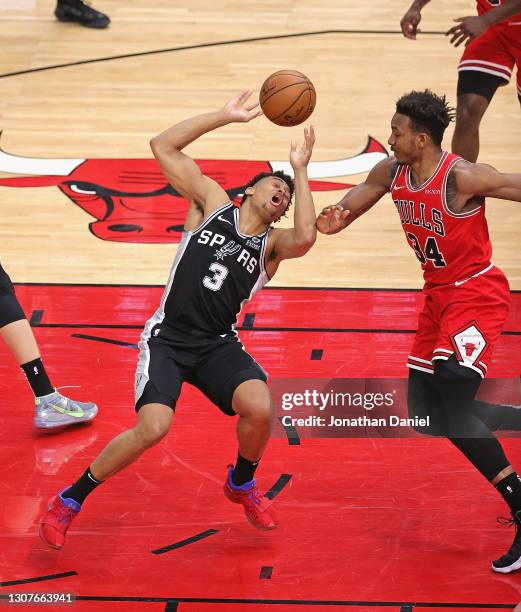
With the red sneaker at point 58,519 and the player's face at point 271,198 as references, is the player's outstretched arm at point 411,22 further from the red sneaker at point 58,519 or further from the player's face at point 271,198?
the red sneaker at point 58,519

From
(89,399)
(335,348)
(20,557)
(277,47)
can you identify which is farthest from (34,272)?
(277,47)

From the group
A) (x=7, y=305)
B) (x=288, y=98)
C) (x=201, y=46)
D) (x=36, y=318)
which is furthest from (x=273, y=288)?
(x=201, y=46)

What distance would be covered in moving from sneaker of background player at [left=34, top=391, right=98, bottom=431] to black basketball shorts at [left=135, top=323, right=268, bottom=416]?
3.07 feet

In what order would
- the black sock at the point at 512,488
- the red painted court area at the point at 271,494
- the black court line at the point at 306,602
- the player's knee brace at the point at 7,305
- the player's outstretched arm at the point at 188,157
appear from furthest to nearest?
1. the player's knee brace at the point at 7,305
2. the player's outstretched arm at the point at 188,157
3. the black sock at the point at 512,488
4. the red painted court area at the point at 271,494
5. the black court line at the point at 306,602

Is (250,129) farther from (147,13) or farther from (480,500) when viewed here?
(480,500)

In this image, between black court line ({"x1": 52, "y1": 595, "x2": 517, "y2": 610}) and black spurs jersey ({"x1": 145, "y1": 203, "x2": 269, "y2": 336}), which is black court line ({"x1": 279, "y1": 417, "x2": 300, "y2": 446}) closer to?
black spurs jersey ({"x1": 145, "y1": 203, "x2": 269, "y2": 336})

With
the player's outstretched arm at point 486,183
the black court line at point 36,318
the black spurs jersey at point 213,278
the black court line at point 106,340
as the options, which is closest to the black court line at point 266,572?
the black spurs jersey at point 213,278

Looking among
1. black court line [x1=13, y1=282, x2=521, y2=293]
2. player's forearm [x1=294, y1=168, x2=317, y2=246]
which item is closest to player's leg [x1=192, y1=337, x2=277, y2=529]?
player's forearm [x1=294, y1=168, x2=317, y2=246]

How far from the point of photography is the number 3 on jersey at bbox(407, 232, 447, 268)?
18.5 ft

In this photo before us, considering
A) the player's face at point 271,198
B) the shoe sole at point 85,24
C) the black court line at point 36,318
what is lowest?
the black court line at point 36,318

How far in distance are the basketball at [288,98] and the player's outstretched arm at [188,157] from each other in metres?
0.14

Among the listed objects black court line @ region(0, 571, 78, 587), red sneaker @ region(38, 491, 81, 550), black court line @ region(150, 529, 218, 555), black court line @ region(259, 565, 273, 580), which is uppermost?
red sneaker @ region(38, 491, 81, 550)

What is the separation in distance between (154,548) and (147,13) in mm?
8132

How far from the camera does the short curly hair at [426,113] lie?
5.54m
